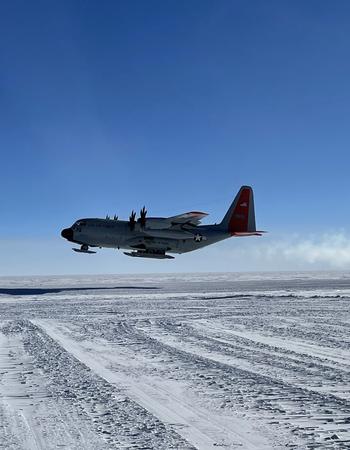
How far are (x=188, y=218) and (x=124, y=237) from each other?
7.66 meters

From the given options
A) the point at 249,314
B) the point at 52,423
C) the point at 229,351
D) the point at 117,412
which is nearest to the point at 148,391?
the point at 117,412

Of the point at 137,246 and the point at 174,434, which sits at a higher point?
the point at 137,246

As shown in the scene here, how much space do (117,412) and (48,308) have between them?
2448 cm

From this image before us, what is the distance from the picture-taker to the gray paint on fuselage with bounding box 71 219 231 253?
195 ft

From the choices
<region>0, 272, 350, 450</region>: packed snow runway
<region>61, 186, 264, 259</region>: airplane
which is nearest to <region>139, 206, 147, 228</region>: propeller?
<region>61, 186, 264, 259</region>: airplane

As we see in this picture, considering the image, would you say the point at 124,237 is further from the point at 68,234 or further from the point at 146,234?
the point at 68,234

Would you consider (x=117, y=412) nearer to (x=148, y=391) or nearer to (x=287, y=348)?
(x=148, y=391)

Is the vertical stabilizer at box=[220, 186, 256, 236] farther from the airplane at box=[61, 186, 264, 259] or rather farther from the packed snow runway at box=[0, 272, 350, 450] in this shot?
the packed snow runway at box=[0, 272, 350, 450]

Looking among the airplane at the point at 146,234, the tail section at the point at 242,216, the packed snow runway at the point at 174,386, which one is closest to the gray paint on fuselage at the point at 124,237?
the airplane at the point at 146,234

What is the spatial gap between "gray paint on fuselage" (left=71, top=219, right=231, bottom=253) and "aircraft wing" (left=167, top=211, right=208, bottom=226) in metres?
1.03

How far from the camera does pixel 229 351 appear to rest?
15.2 meters

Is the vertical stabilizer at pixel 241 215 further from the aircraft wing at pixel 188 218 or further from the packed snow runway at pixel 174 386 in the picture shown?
the packed snow runway at pixel 174 386

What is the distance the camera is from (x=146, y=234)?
60625 millimetres

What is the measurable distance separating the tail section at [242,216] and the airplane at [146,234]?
259 centimetres
